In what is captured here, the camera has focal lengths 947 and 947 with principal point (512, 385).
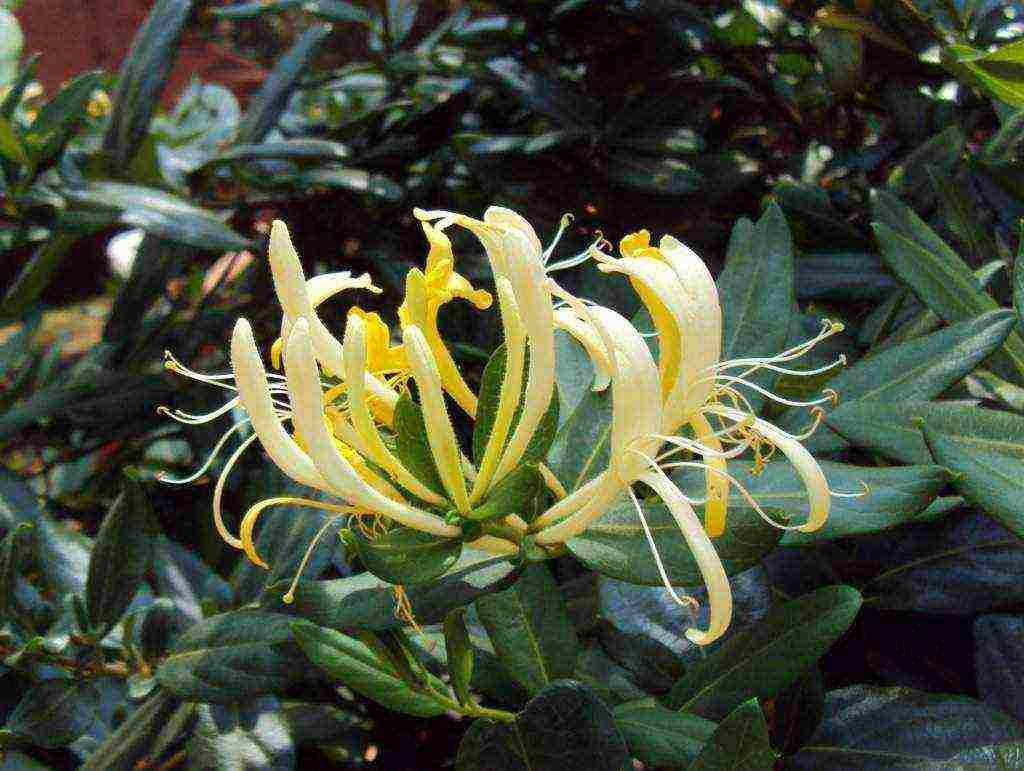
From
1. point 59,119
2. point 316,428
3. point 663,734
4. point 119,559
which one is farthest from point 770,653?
point 59,119

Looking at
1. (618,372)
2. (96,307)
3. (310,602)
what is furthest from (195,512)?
(96,307)

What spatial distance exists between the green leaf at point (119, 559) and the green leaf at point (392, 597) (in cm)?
29

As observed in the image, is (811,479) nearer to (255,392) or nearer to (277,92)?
(255,392)

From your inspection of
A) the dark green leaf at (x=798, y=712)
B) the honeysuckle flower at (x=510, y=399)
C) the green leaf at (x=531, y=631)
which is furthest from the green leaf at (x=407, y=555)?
the dark green leaf at (x=798, y=712)

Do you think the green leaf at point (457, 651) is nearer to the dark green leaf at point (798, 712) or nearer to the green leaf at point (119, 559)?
the dark green leaf at point (798, 712)

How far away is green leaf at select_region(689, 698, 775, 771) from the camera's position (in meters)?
0.47

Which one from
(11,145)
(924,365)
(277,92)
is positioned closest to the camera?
(924,365)

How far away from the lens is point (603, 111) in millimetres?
1287

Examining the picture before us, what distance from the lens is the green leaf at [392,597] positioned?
1.84 feet

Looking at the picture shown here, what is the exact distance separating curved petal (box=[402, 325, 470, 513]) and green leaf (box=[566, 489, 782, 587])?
8 centimetres

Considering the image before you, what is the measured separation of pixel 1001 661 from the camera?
A: 2.25ft

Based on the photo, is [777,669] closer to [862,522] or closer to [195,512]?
[862,522]

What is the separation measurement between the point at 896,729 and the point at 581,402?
30 centimetres

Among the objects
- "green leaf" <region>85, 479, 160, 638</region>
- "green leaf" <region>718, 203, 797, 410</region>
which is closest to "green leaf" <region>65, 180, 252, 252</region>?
"green leaf" <region>85, 479, 160, 638</region>
